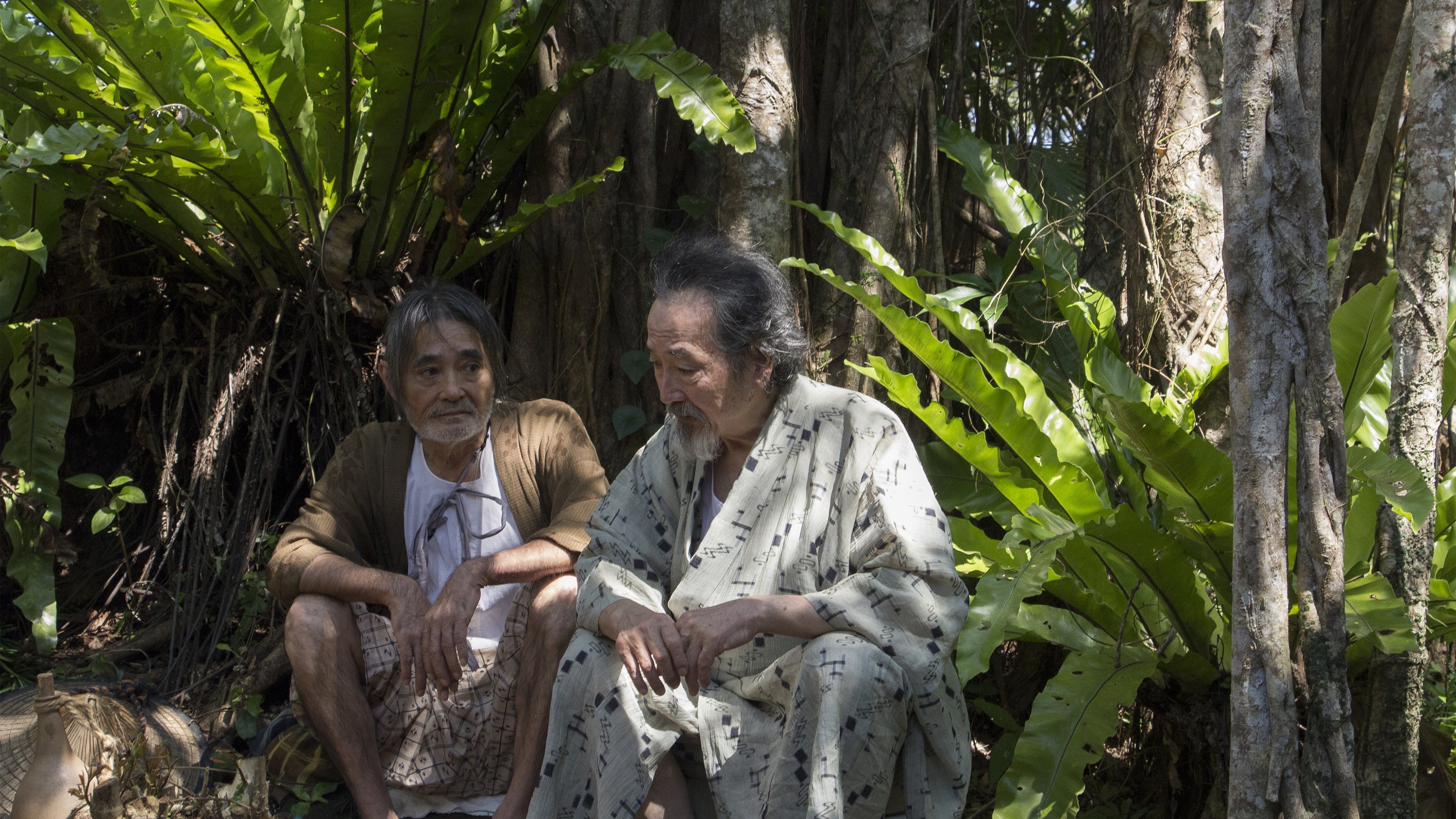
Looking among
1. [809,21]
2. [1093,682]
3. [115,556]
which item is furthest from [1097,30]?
[115,556]

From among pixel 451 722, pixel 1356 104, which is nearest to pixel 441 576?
pixel 451 722

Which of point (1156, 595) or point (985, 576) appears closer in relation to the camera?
point (985, 576)

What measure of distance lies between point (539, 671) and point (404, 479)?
2.10ft

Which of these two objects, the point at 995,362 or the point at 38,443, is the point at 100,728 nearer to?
the point at 38,443

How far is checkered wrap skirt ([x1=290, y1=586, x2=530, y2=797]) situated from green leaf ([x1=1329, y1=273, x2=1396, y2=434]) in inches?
75.5

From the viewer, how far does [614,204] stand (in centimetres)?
360

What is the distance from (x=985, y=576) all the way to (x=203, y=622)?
2.62 m

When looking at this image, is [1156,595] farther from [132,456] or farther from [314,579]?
[132,456]

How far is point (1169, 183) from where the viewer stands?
3.22 m

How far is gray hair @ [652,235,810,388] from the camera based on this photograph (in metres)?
2.19

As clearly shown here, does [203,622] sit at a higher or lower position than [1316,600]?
lower

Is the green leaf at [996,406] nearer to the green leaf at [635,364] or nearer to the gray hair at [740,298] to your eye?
the gray hair at [740,298]

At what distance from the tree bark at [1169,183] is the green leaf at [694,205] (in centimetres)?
126

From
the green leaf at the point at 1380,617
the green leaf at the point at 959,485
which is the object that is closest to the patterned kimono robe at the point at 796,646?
the green leaf at the point at 1380,617
